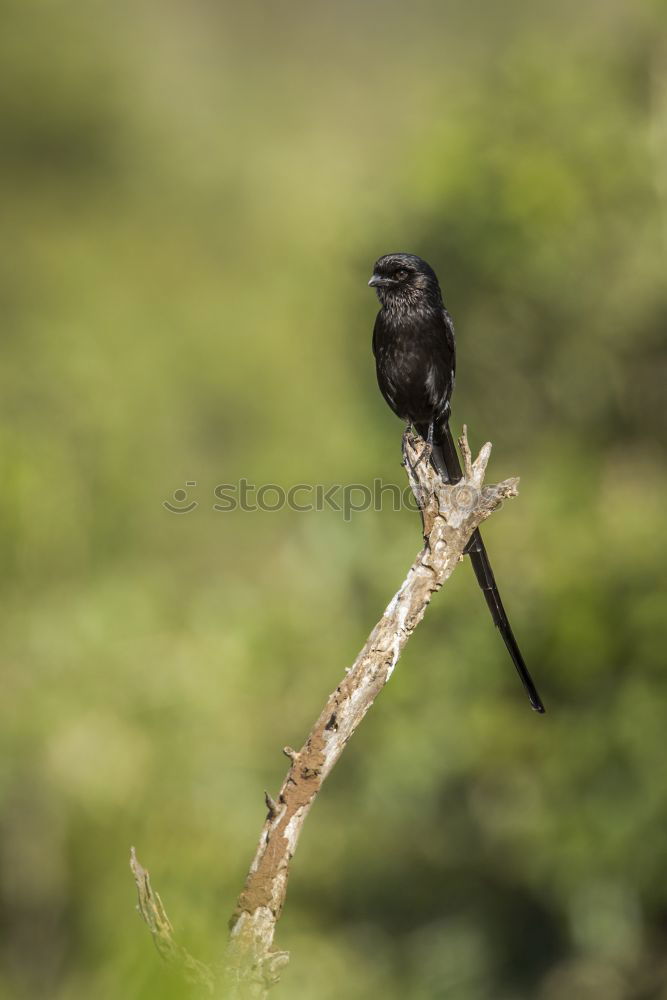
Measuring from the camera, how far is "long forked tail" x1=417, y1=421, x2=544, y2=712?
10.5 ft

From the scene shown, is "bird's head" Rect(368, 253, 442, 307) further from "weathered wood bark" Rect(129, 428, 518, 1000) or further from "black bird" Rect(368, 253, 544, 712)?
"weathered wood bark" Rect(129, 428, 518, 1000)

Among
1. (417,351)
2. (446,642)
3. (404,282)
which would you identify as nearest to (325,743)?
(417,351)

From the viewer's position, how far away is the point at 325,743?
7.61 ft

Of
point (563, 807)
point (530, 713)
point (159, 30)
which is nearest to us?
point (563, 807)

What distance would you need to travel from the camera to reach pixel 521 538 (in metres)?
8.18

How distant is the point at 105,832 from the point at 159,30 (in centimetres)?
2343

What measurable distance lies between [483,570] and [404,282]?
1549mm

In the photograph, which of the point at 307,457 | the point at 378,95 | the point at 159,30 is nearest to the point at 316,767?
the point at 307,457

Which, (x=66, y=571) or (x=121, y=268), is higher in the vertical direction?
(x=121, y=268)

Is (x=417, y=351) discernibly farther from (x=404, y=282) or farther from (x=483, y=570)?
(x=483, y=570)

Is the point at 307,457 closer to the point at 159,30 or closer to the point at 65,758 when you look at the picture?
the point at 65,758

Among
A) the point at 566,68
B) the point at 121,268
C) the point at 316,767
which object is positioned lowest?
the point at 316,767

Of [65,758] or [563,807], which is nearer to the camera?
[563,807]

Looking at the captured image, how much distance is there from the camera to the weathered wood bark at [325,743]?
2193 millimetres
